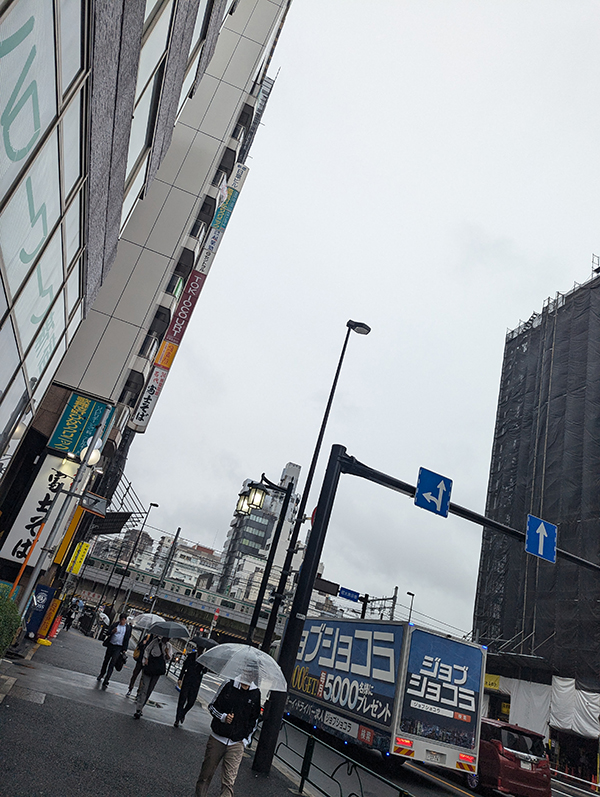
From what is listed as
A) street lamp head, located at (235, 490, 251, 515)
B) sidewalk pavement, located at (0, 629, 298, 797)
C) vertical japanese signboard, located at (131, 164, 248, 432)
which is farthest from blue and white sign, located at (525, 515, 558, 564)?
vertical japanese signboard, located at (131, 164, 248, 432)

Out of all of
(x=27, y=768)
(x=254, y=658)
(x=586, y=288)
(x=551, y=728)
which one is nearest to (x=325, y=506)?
(x=254, y=658)

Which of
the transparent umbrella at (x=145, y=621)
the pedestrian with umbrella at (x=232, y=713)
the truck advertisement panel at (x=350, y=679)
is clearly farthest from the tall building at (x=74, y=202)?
the truck advertisement panel at (x=350, y=679)

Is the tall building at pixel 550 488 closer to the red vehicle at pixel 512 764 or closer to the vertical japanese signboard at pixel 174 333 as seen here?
the red vehicle at pixel 512 764

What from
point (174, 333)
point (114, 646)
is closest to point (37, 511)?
point (114, 646)

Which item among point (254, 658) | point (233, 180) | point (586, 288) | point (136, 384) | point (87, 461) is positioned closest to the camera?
point (254, 658)

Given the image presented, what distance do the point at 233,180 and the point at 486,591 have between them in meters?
35.0

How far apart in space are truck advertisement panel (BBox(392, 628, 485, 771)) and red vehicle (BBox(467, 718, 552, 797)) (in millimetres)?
1346

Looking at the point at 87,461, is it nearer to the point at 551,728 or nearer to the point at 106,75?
the point at 106,75

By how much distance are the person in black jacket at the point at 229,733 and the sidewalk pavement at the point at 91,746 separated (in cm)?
81

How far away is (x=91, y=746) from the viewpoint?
773 cm

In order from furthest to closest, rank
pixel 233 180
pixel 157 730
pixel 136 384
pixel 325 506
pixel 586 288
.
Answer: pixel 586 288, pixel 233 180, pixel 136 384, pixel 325 506, pixel 157 730

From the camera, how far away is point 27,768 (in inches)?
241

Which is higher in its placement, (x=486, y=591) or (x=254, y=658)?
(x=486, y=591)

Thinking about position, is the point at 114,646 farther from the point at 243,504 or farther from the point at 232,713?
the point at 232,713
